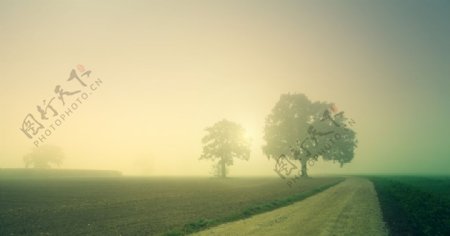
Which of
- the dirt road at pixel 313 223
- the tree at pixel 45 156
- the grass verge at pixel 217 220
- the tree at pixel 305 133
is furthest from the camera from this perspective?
the tree at pixel 45 156

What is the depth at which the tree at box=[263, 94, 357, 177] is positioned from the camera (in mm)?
84688

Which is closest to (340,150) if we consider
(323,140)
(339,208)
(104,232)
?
(323,140)

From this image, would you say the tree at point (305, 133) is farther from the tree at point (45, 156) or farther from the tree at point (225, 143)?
the tree at point (45, 156)

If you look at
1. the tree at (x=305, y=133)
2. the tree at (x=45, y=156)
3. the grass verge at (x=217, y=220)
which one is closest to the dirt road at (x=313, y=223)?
the grass verge at (x=217, y=220)

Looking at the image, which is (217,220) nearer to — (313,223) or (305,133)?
(313,223)

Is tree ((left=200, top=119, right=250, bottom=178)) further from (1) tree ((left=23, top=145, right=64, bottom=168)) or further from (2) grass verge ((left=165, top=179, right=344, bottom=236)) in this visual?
(1) tree ((left=23, top=145, right=64, bottom=168))

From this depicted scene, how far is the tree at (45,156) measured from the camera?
181 meters

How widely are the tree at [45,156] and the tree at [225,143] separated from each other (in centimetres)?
11420

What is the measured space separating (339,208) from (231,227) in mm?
10572

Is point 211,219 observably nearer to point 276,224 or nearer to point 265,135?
point 276,224

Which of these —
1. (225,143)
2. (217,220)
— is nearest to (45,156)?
(225,143)

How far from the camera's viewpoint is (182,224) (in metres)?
22.9

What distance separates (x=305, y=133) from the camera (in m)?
84.8

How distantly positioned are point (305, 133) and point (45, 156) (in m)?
146
